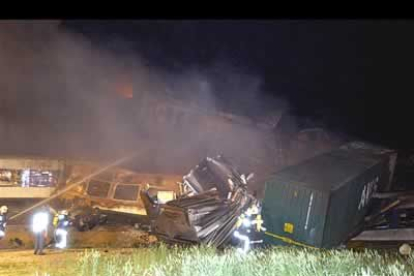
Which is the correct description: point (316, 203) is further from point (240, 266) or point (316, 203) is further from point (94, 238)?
point (94, 238)

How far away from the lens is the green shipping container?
347 inches

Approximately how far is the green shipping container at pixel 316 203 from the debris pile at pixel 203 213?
722 millimetres

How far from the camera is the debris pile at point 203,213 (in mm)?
9219

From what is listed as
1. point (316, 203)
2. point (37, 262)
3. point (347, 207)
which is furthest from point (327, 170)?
point (37, 262)

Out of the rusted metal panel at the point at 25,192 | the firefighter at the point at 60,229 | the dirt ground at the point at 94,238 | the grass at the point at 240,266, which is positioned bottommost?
the dirt ground at the point at 94,238

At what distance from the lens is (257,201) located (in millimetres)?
10273

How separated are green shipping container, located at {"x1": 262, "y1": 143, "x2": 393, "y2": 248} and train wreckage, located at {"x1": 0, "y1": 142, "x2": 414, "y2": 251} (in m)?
0.02

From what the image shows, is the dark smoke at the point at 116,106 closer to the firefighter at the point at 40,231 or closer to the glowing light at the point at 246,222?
the glowing light at the point at 246,222

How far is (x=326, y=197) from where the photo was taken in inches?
342

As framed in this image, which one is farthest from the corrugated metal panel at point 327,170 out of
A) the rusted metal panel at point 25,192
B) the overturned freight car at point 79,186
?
the rusted metal panel at point 25,192
